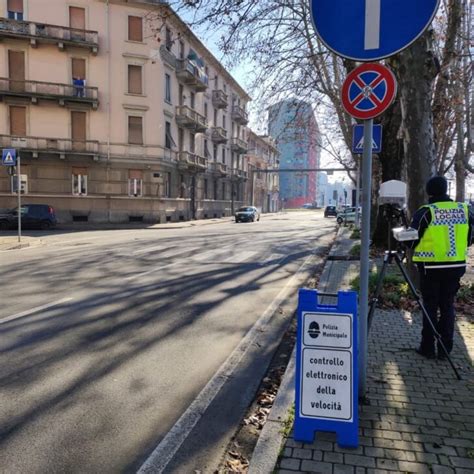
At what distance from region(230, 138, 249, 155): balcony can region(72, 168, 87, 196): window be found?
25492 mm

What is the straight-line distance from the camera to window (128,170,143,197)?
1296 inches

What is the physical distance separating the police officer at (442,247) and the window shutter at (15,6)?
3429cm

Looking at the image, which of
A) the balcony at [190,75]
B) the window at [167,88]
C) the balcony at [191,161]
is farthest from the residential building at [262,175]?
the window at [167,88]

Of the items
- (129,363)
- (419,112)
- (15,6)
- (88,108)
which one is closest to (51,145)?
(88,108)

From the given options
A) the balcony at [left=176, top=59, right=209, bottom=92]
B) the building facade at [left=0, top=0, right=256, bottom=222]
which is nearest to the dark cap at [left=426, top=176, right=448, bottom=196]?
the building facade at [left=0, top=0, right=256, bottom=222]

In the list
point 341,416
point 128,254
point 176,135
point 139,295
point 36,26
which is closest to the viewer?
point 341,416

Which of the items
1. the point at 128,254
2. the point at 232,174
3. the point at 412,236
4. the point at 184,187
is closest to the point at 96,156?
the point at 184,187

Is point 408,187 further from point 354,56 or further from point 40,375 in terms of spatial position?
point 40,375

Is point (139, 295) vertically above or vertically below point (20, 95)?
below

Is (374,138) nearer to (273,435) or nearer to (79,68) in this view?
(273,435)

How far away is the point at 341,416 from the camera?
2.91 meters

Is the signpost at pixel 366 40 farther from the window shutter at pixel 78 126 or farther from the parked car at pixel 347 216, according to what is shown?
the parked car at pixel 347 216

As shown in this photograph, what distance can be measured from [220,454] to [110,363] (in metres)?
1.97

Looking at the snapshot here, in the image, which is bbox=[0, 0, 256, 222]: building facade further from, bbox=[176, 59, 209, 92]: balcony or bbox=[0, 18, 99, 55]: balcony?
bbox=[176, 59, 209, 92]: balcony
